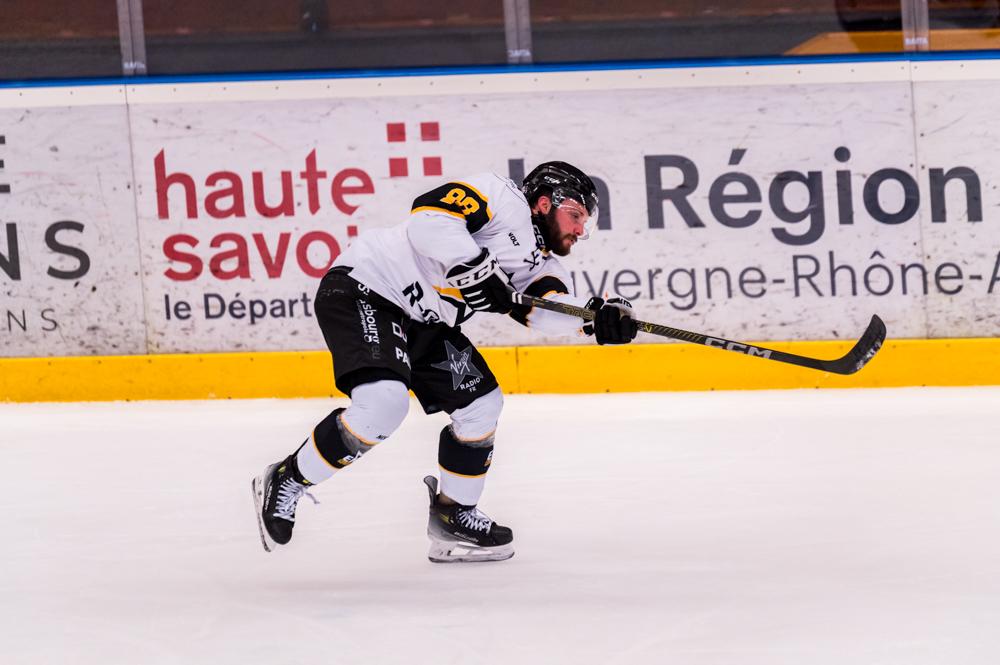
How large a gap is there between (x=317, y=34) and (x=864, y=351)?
11.2 feet

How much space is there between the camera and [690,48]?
558cm

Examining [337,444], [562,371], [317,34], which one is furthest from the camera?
[317,34]

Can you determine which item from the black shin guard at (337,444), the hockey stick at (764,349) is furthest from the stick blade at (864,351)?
the black shin guard at (337,444)

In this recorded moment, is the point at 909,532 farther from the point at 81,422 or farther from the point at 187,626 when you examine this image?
the point at 81,422

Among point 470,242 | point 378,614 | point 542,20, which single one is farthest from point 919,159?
point 378,614

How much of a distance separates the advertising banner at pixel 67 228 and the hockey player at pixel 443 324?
2.79 meters

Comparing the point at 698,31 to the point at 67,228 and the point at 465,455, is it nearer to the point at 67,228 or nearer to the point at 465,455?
the point at 67,228

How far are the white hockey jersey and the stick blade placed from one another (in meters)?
0.59

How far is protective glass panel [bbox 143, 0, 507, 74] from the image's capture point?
550 cm

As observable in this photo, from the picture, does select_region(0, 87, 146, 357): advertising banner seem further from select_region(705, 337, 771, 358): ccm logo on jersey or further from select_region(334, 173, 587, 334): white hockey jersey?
select_region(705, 337, 771, 358): ccm logo on jersey

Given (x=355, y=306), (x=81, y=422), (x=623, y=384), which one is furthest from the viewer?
(x=623, y=384)

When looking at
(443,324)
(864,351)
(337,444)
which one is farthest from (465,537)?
(864,351)

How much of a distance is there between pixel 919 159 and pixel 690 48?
42.5 inches

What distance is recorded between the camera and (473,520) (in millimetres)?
2795
